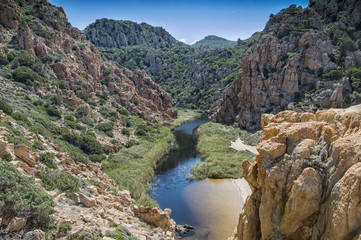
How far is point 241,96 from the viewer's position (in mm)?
83750

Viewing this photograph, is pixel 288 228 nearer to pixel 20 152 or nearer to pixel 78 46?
pixel 20 152

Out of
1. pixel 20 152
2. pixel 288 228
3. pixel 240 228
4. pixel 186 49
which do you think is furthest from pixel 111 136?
pixel 186 49

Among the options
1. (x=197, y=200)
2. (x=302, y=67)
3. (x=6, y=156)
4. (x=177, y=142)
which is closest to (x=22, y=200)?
(x=6, y=156)

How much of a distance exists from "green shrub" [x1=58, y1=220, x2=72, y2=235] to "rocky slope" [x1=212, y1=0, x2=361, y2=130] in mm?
62863

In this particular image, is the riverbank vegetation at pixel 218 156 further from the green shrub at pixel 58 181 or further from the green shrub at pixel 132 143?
the green shrub at pixel 58 181

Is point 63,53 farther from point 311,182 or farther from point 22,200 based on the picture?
point 311,182

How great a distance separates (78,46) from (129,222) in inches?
2397

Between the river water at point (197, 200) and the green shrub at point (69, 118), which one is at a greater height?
the green shrub at point (69, 118)

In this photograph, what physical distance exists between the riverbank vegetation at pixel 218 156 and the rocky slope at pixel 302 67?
614 inches

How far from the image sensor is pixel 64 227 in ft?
41.1

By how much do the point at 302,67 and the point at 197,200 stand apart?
186ft

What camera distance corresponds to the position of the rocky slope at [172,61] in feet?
433

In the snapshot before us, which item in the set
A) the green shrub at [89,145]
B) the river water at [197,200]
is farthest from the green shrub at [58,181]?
the green shrub at [89,145]

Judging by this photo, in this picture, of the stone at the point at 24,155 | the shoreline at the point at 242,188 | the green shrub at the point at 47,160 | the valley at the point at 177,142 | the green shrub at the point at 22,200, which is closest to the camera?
the valley at the point at 177,142
